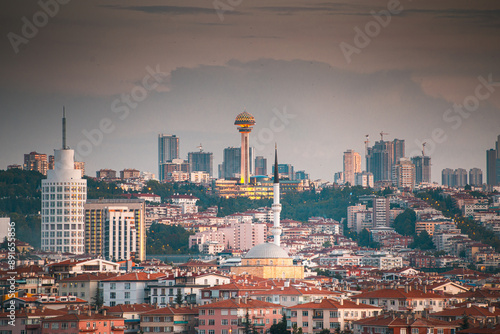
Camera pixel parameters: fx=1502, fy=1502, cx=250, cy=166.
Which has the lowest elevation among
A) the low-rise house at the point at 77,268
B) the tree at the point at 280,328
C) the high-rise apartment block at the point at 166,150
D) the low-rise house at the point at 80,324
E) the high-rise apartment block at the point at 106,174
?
the tree at the point at 280,328

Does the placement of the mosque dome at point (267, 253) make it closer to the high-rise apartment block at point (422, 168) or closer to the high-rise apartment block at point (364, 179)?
the high-rise apartment block at point (422, 168)

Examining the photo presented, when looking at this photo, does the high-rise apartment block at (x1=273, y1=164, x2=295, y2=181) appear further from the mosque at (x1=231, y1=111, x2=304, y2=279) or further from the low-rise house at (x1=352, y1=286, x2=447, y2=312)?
the low-rise house at (x1=352, y1=286, x2=447, y2=312)

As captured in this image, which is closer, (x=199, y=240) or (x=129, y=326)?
(x=129, y=326)

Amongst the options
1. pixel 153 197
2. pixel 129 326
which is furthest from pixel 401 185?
pixel 129 326

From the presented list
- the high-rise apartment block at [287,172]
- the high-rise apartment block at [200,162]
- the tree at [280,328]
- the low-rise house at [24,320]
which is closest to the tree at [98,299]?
the low-rise house at [24,320]

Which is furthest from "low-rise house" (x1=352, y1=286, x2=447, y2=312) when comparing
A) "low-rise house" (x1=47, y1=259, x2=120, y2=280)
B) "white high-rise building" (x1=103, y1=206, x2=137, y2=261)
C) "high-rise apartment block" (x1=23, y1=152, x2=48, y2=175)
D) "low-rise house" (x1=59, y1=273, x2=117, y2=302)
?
"high-rise apartment block" (x1=23, y1=152, x2=48, y2=175)

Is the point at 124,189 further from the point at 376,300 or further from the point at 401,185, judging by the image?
the point at 376,300
